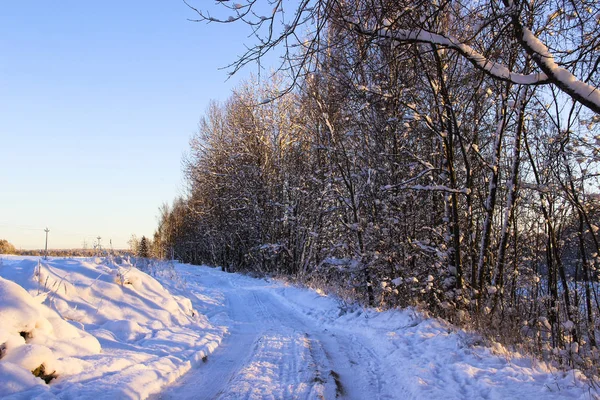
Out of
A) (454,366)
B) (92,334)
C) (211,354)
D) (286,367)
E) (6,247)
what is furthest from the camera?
(6,247)

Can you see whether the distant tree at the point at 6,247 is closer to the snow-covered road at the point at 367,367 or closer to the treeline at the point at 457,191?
the treeline at the point at 457,191

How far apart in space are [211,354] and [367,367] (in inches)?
95.6

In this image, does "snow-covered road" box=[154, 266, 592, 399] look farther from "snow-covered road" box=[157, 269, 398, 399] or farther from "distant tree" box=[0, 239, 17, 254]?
"distant tree" box=[0, 239, 17, 254]

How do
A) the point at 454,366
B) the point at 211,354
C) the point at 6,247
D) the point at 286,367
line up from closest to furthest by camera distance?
the point at 454,366, the point at 286,367, the point at 211,354, the point at 6,247

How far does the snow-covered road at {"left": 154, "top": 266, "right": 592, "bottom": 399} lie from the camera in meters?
4.34

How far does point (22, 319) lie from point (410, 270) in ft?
26.1

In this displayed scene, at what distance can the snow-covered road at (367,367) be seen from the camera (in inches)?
171

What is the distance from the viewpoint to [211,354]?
6434 mm

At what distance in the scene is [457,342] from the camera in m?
5.91

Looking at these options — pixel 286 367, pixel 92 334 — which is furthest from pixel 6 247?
pixel 286 367

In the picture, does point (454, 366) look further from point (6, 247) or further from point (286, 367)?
point (6, 247)

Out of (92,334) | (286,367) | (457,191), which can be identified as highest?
(457,191)

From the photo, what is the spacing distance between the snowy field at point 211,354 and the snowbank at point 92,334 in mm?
17

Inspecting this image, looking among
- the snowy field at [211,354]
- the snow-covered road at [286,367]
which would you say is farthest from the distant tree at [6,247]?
the snow-covered road at [286,367]
